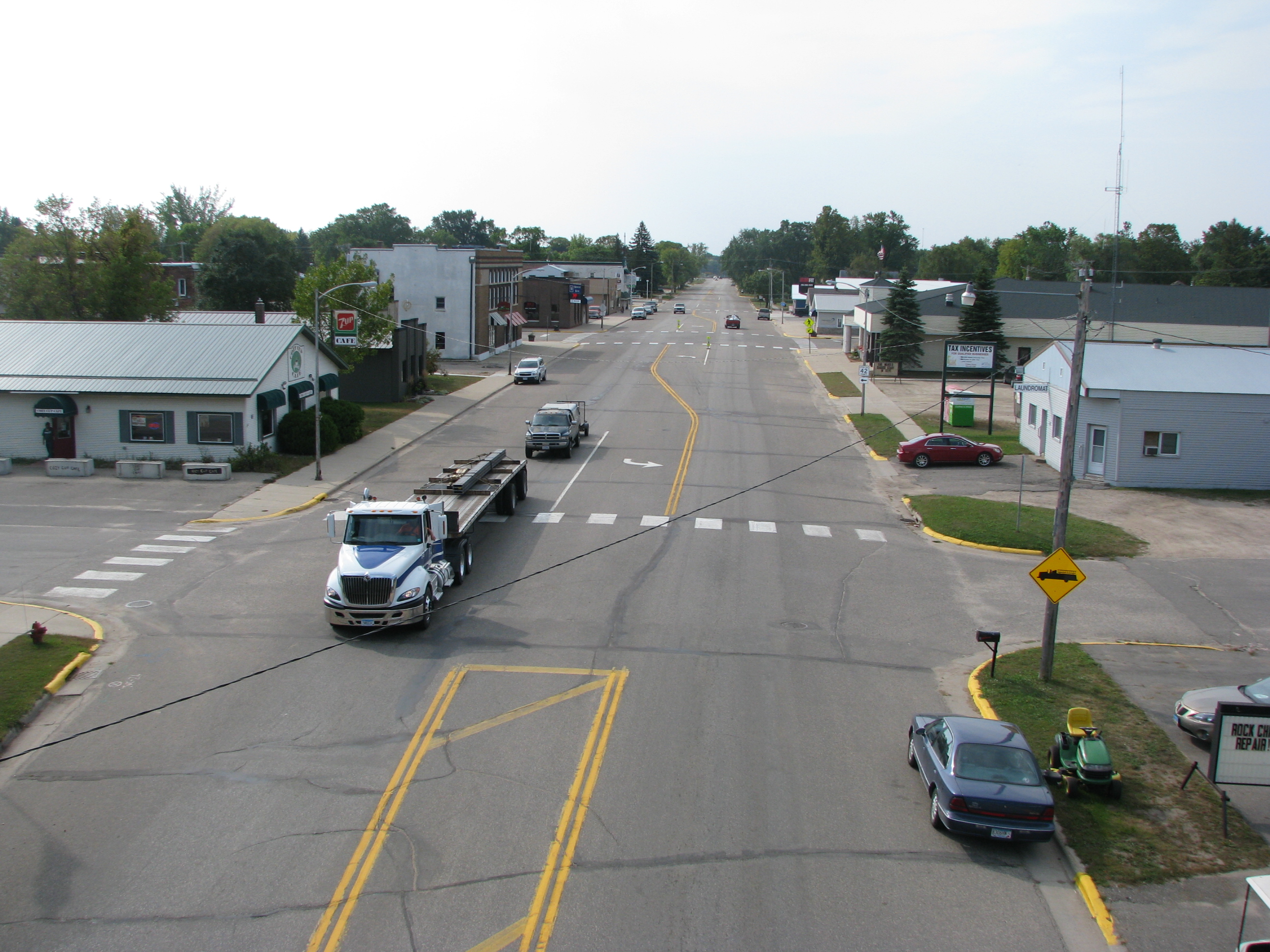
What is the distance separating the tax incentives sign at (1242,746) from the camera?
1273 centimetres

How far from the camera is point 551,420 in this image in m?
38.2

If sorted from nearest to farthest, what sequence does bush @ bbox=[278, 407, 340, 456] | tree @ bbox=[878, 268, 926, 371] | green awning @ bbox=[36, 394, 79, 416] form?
1. green awning @ bbox=[36, 394, 79, 416]
2. bush @ bbox=[278, 407, 340, 456]
3. tree @ bbox=[878, 268, 926, 371]

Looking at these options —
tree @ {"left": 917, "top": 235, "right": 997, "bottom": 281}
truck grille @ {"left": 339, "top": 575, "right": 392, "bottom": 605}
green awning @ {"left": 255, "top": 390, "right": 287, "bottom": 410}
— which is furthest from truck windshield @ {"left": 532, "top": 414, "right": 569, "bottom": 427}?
tree @ {"left": 917, "top": 235, "right": 997, "bottom": 281}

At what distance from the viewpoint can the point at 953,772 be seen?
12.5 meters

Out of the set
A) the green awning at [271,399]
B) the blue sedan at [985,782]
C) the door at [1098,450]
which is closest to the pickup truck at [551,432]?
the green awning at [271,399]

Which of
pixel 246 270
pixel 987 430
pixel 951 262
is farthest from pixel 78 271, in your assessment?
pixel 951 262

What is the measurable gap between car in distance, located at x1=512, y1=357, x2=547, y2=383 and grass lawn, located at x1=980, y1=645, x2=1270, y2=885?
45375 mm

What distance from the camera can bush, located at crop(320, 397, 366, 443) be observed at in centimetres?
4028

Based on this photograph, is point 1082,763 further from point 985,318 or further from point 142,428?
point 985,318

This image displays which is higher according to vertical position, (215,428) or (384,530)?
(215,428)

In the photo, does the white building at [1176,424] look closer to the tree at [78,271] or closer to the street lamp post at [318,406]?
the street lamp post at [318,406]

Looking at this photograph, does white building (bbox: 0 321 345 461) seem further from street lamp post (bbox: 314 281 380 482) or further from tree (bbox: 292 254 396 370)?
tree (bbox: 292 254 396 370)

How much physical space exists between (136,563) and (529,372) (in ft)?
122

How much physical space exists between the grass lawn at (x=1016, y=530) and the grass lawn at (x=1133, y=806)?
998cm
